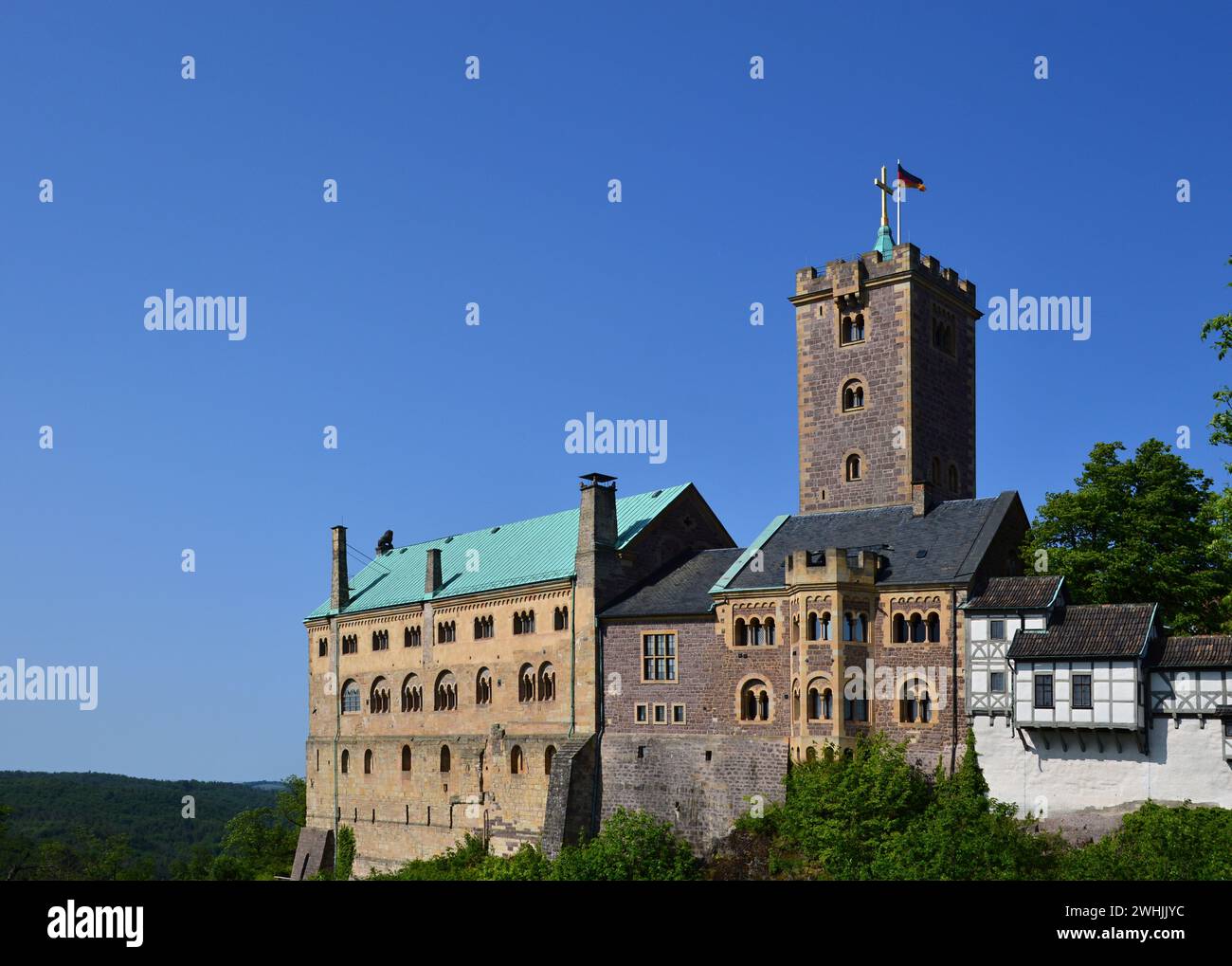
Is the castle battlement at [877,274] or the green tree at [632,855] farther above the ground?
the castle battlement at [877,274]

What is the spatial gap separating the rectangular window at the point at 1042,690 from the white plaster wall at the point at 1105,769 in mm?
1198

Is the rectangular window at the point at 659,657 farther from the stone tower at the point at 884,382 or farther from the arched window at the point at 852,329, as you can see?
the arched window at the point at 852,329

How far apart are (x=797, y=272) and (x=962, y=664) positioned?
22352mm

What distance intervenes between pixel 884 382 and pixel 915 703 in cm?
1603

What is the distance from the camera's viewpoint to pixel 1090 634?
45312 millimetres

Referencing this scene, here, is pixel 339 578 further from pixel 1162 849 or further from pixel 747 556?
pixel 1162 849

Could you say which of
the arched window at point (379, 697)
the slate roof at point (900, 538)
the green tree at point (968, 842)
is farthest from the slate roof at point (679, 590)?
the arched window at point (379, 697)

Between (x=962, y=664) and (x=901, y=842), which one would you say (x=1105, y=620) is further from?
(x=901, y=842)

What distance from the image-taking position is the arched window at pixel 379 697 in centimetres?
7275

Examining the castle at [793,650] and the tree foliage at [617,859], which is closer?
the castle at [793,650]

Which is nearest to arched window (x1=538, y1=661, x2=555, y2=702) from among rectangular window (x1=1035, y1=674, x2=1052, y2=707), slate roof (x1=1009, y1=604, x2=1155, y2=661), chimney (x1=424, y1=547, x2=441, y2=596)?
chimney (x1=424, y1=547, x2=441, y2=596)

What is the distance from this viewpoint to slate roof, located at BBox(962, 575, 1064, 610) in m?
46.6
